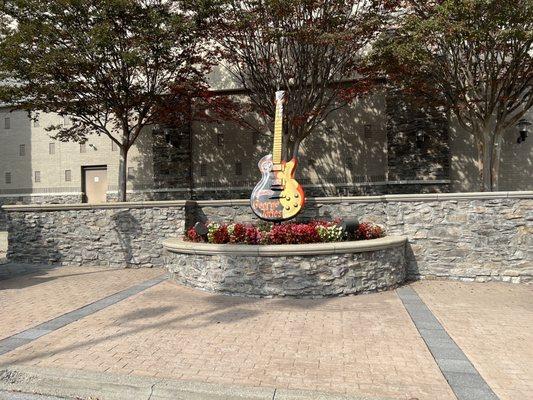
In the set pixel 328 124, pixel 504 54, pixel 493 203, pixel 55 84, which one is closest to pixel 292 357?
pixel 493 203

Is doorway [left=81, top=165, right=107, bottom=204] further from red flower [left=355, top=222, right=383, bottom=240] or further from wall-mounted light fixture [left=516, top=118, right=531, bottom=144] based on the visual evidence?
wall-mounted light fixture [left=516, top=118, right=531, bottom=144]

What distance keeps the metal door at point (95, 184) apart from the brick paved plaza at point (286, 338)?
10.0m

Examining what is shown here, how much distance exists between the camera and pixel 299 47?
39.4ft

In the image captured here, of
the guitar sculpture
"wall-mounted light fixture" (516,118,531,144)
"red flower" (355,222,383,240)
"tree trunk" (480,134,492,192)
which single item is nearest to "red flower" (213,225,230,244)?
the guitar sculpture

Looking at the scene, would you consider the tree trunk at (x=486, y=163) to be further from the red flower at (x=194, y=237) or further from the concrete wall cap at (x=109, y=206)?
the concrete wall cap at (x=109, y=206)

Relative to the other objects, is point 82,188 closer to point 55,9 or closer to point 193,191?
point 193,191

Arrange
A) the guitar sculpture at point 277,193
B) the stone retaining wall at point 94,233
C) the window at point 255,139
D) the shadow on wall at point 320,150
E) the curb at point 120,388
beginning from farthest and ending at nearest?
1. the window at point 255,139
2. the shadow on wall at point 320,150
3. the stone retaining wall at point 94,233
4. the guitar sculpture at point 277,193
5. the curb at point 120,388

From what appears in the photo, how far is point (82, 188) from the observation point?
18234 millimetres

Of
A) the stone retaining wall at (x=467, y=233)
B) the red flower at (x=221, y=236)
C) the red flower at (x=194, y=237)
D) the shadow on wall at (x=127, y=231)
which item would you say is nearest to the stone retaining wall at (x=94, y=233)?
the shadow on wall at (x=127, y=231)

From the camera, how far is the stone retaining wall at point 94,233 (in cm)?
1119

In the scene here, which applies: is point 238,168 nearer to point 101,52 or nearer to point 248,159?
point 248,159

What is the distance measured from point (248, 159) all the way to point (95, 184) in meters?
7.05

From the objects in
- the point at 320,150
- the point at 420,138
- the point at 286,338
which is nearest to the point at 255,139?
the point at 320,150

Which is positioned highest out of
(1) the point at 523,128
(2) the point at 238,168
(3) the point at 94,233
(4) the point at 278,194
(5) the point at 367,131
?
(5) the point at 367,131
